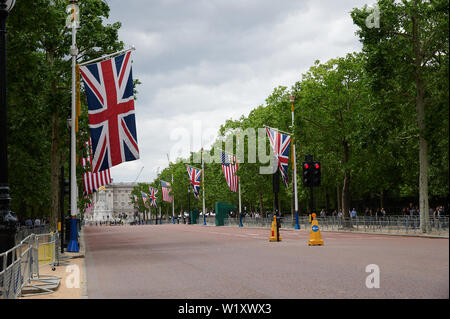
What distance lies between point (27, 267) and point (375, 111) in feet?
86.1

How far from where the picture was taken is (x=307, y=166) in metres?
23.1

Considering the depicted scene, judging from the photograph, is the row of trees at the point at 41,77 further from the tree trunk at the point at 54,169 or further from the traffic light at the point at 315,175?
the traffic light at the point at 315,175

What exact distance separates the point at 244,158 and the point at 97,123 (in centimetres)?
4553

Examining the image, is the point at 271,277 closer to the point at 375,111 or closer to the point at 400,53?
the point at 400,53

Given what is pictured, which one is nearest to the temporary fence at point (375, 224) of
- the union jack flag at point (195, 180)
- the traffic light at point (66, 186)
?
the union jack flag at point (195, 180)

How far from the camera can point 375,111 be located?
3366 cm

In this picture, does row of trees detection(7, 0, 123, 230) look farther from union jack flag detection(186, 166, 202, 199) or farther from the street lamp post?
union jack flag detection(186, 166, 202, 199)

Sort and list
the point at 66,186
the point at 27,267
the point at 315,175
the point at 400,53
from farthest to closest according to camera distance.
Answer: the point at 400,53 < the point at 315,175 < the point at 66,186 < the point at 27,267

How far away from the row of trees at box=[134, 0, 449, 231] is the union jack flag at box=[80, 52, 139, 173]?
10592mm

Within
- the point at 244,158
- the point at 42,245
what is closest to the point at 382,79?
the point at 42,245

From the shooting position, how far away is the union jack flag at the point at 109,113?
68.1 ft

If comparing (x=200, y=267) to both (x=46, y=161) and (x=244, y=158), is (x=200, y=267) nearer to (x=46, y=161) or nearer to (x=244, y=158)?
(x=46, y=161)

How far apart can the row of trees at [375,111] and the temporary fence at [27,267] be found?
749 centimetres

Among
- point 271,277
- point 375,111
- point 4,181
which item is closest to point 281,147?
point 375,111
